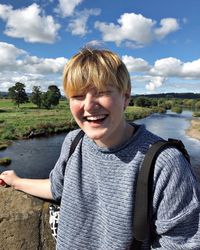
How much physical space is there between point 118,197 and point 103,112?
0.55m

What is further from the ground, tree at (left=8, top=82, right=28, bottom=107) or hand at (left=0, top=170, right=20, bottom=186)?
hand at (left=0, top=170, right=20, bottom=186)

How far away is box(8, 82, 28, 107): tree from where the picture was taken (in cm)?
9231

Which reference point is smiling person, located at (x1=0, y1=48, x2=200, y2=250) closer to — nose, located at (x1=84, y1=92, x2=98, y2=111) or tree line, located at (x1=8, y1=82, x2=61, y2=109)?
nose, located at (x1=84, y1=92, x2=98, y2=111)

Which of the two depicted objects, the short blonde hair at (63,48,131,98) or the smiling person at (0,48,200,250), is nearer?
the smiling person at (0,48,200,250)

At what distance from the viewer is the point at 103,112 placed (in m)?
2.06

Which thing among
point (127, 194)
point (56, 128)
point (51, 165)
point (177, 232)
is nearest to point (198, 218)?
point (177, 232)

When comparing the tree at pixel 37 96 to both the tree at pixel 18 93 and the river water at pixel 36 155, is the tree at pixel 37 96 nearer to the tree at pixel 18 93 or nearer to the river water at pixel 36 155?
the tree at pixel 18 93

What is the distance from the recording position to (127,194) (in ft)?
6.52

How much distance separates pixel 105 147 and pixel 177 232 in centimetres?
70

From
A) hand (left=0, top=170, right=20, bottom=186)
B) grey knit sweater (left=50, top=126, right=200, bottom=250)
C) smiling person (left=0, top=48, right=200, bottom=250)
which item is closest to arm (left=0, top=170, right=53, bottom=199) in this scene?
hand (left=0, top=170, right=20, bottom=186)

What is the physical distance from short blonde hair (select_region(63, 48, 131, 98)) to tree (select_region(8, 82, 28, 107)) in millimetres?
92805

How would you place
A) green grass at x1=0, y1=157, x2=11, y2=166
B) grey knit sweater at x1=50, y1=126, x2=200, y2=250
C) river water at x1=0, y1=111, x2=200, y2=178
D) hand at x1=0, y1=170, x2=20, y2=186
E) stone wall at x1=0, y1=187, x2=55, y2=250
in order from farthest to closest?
1. green grass at x1=0, y1=157, x2=11, y2=166
2. river water at x1=0, y1=111, x2=200, y2=178
3. hand at x1=0, y1=170, x2=20, y2=186
4. stone wall at x1=0, y1=187, x2=55, y2=250
5. grey knit sweater at x1=50, y1=126, x2=200, y2=250

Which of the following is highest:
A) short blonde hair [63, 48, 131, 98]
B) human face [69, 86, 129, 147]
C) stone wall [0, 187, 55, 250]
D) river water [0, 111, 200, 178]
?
short blonde hair [63, 48, 131, 98]

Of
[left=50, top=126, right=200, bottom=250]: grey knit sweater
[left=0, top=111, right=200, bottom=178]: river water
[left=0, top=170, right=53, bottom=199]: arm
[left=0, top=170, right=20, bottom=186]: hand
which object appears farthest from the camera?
[left=0, top=111, right=200, bottom=178]: river water
